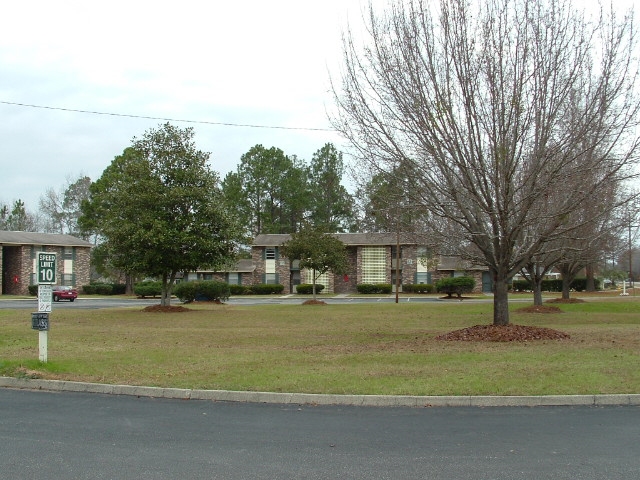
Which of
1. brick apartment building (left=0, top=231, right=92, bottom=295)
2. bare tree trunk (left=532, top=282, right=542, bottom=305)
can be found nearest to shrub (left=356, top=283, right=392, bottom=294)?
brick apartment building (left=0, top=231, right=92, bottom=295)

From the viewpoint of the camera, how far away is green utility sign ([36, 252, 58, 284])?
11.9 meters

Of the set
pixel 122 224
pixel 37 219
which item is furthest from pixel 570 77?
pixel 37 219

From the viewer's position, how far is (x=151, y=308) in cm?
3130

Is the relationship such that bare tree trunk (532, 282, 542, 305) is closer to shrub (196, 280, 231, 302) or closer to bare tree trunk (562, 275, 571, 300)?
bare tree trunk (562, 275, 571, 300)

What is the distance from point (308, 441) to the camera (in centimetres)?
702

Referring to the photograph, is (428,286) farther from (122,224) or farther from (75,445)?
(75,445)

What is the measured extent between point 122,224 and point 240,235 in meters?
5.37

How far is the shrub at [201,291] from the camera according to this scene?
131 feet

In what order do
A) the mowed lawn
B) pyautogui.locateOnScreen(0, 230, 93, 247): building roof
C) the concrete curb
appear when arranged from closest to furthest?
the concrete curb < the mowed lawn < pyautogui.locateOnScreen(0, 230, 93, 247): building roof

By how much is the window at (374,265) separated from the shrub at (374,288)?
2376 mm

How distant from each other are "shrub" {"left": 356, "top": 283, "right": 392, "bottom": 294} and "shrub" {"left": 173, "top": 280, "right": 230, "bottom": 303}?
21.4 meters

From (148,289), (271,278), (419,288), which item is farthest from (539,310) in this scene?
(271,278)

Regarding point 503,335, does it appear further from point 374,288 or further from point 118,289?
point 118,289

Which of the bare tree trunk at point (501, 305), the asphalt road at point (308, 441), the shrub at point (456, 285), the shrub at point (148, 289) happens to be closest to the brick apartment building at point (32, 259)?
the shrub at point (148, 289)
